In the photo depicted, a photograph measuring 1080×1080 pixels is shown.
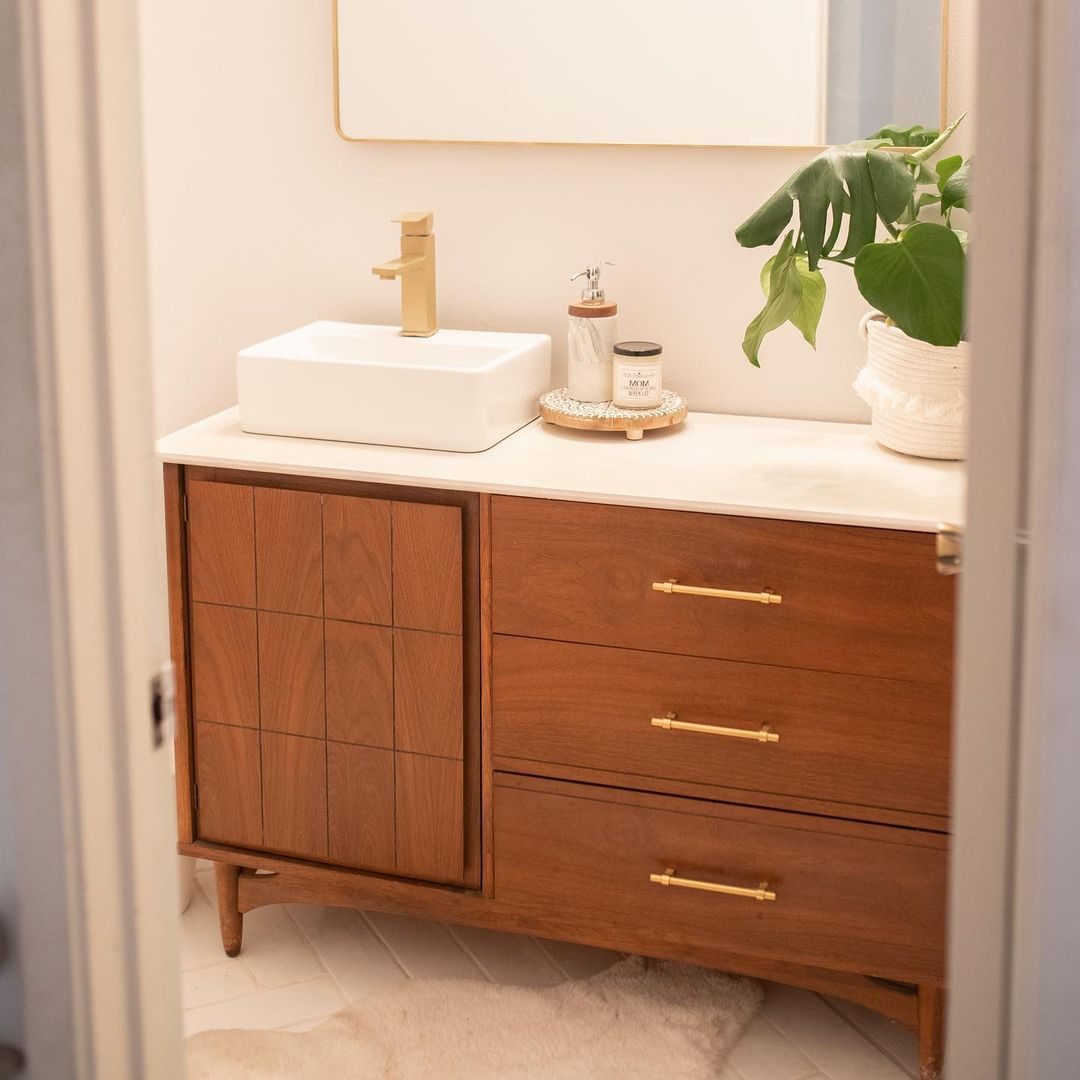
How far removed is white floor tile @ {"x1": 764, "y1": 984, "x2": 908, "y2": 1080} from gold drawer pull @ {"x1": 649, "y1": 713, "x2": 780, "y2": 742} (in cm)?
51

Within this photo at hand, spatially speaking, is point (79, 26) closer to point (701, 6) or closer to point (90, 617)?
point (90, 617)

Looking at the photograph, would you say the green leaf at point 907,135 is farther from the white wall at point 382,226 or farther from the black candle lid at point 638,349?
the black candle lid at point 638,349

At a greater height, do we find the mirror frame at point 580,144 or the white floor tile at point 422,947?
the mirror frame at point 580,144

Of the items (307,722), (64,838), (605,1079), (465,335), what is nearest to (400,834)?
(307,722)

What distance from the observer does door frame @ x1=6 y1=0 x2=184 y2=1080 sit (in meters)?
1.03

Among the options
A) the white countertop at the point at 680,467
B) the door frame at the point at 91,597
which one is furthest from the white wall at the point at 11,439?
the white countertop at the point at 680,467

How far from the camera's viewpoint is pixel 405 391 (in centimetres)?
231

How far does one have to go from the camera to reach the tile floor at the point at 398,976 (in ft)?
7.61

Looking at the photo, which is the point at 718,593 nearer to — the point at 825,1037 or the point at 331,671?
the point at 331,671

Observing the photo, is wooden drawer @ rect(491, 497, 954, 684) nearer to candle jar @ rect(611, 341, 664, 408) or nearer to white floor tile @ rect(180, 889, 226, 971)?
candle jar @ rect(611, 341, 664, 408)

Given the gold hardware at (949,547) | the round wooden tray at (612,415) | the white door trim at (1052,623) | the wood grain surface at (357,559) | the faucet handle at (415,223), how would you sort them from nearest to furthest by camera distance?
the white door trim at (1052,623) < the gold hardware at (949,547) < the wood grain surface at (357,559) < the round wooden tray at (612,415) < the faucet handle at (415,223)

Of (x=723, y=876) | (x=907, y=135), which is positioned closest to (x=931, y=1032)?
(x=723, y=876)

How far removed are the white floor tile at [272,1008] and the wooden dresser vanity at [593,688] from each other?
0.14 m

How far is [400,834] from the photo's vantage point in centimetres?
236
